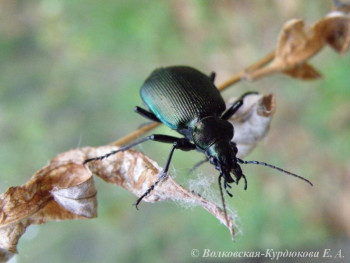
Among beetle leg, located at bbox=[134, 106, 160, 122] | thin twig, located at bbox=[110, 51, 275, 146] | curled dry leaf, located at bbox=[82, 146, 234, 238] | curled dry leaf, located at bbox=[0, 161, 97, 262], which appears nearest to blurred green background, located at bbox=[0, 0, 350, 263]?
beetle leg, located at bbox=[134, 106, 160, 122]

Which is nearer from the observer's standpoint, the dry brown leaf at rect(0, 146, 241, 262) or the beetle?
the dry brown leaf at rect(0, 146, 241, 262)

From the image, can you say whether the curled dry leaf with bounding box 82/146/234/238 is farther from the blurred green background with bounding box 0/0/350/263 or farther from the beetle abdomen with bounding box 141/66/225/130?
the blurred green background with bounding box 0/0/350/263

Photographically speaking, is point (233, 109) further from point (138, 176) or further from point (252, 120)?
point (138, 176)

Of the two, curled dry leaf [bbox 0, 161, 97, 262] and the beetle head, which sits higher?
curled dry leaf [bbox 0, 161, 97, 262]

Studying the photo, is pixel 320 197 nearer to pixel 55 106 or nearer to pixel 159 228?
pixel 159 228

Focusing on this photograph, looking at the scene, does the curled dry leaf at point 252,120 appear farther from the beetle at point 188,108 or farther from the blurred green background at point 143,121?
the blurred green background at point 143,121
